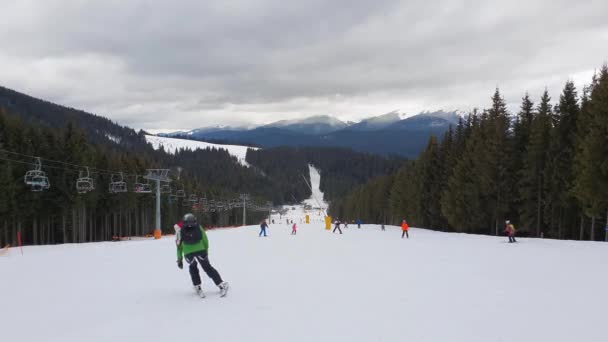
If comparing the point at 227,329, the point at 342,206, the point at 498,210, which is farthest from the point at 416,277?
the point at 342,206

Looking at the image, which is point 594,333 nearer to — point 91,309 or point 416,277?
point 416,277

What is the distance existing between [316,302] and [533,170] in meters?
35.6

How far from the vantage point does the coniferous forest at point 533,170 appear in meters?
29.5

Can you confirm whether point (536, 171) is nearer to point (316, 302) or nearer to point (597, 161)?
point (597, 161)

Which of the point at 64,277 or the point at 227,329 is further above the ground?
the point at 227,329

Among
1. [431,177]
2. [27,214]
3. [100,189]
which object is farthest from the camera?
[431,177]

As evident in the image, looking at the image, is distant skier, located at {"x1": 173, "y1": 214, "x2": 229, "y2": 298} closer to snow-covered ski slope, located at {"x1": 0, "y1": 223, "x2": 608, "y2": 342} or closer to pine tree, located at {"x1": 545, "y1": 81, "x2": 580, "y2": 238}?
snow-covered ski slope, located at {"x1": 0, "y1": 223, "x2": 608, "y2": 342}

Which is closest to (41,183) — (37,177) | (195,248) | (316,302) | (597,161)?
(37,177)

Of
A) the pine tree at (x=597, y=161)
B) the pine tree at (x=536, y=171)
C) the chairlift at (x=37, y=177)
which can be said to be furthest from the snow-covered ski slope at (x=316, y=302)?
the pine tree at (x=536, y=171)

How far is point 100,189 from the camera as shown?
5525 cm

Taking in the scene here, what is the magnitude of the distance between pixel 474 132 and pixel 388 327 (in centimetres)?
4480

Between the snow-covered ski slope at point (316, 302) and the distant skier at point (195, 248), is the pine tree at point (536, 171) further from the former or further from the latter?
the distant skier at point (195, 248)

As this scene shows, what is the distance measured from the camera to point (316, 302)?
8.73 metres

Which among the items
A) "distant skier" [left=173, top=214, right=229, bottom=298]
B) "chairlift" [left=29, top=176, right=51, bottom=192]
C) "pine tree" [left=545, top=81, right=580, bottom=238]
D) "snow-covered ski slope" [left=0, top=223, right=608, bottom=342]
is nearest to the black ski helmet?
Answer: "distant skier" [left=173, top=214, right=229, bottom=298]
